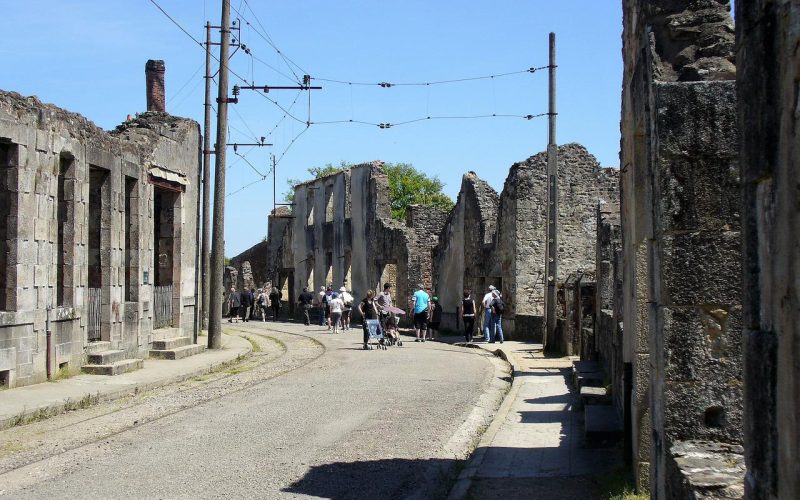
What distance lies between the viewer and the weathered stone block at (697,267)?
5738 millimetres

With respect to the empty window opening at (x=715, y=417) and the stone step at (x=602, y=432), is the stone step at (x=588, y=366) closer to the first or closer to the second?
the stone step at (x=602, y=432)

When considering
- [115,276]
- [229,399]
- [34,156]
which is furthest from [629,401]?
[115,276]

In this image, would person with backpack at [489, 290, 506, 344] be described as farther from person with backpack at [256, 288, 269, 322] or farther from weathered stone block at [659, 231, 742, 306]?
person with backpack at [256, 288, 269, 322]

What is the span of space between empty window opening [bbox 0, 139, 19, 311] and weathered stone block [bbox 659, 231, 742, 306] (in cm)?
1138

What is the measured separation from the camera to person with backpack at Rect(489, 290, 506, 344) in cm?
2506

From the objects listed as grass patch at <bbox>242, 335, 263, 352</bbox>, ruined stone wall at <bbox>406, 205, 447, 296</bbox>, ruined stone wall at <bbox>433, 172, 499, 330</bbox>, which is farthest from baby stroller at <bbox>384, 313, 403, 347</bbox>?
ruined stone wall at <bbox>406, 205, 447, 296</bbox>

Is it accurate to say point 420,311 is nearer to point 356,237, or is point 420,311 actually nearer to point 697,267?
point 356,237

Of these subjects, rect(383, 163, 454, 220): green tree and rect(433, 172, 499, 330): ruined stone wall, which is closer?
rect(433, 172, 499, 330): ruined stone wall

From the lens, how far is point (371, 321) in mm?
23750

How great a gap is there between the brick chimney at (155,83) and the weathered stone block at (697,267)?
2728 cm

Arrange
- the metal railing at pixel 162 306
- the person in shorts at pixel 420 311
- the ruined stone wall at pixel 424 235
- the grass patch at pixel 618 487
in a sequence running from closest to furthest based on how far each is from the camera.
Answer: the grass patch at pixel 618 487 → the metal railing at pixel 162 306 → the person in shorts at pixel 420 311 → the ruined stone wall at pixel 424 235

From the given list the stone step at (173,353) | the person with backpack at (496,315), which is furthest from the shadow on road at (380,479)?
the person with backpack at (496,315)

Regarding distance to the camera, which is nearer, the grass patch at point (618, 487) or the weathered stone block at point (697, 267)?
the weathered stone block at point (697, 267)

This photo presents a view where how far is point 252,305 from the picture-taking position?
4319cm
